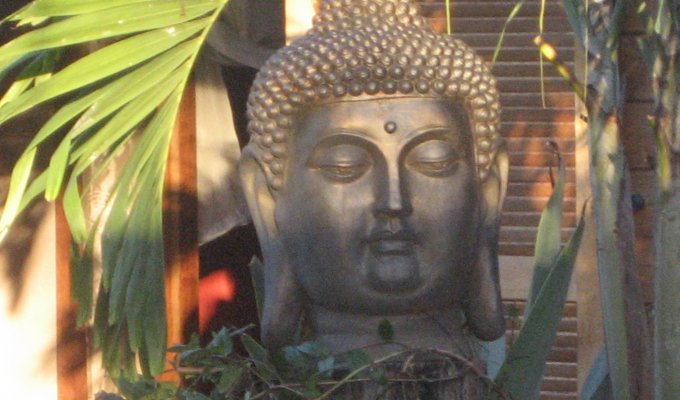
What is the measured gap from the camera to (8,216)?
290 centimetres

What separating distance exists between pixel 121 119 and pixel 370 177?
1.88 ft

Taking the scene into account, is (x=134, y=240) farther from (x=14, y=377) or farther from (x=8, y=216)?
(x=14, y=377)

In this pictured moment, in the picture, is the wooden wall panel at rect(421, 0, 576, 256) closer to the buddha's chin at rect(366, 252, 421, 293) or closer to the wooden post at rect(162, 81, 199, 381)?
the wooden post at rect(162, 81, 199, 381)

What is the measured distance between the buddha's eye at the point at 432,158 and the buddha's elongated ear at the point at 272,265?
309 millimetres

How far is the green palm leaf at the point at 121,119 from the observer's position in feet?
9.12

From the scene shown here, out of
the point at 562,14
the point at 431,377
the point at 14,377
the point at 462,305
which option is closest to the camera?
the point at 431,377

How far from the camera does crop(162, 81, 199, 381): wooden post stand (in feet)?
14.1

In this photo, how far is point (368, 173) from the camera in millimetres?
2615

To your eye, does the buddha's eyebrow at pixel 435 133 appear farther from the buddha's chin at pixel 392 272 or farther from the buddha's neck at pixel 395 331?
the buddha's neck at pixel 395 331

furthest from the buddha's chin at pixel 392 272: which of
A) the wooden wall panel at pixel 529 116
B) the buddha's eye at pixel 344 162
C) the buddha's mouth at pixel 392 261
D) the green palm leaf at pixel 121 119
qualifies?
the wooden wall panel at pixel 529 116

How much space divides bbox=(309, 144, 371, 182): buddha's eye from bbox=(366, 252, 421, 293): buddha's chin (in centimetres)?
16

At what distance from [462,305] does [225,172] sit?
1.57m

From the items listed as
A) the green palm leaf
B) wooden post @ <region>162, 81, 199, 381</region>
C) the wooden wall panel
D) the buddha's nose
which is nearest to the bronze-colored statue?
the buddha's nose

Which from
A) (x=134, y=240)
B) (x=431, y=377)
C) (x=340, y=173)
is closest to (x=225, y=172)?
(x=134, y=240)
